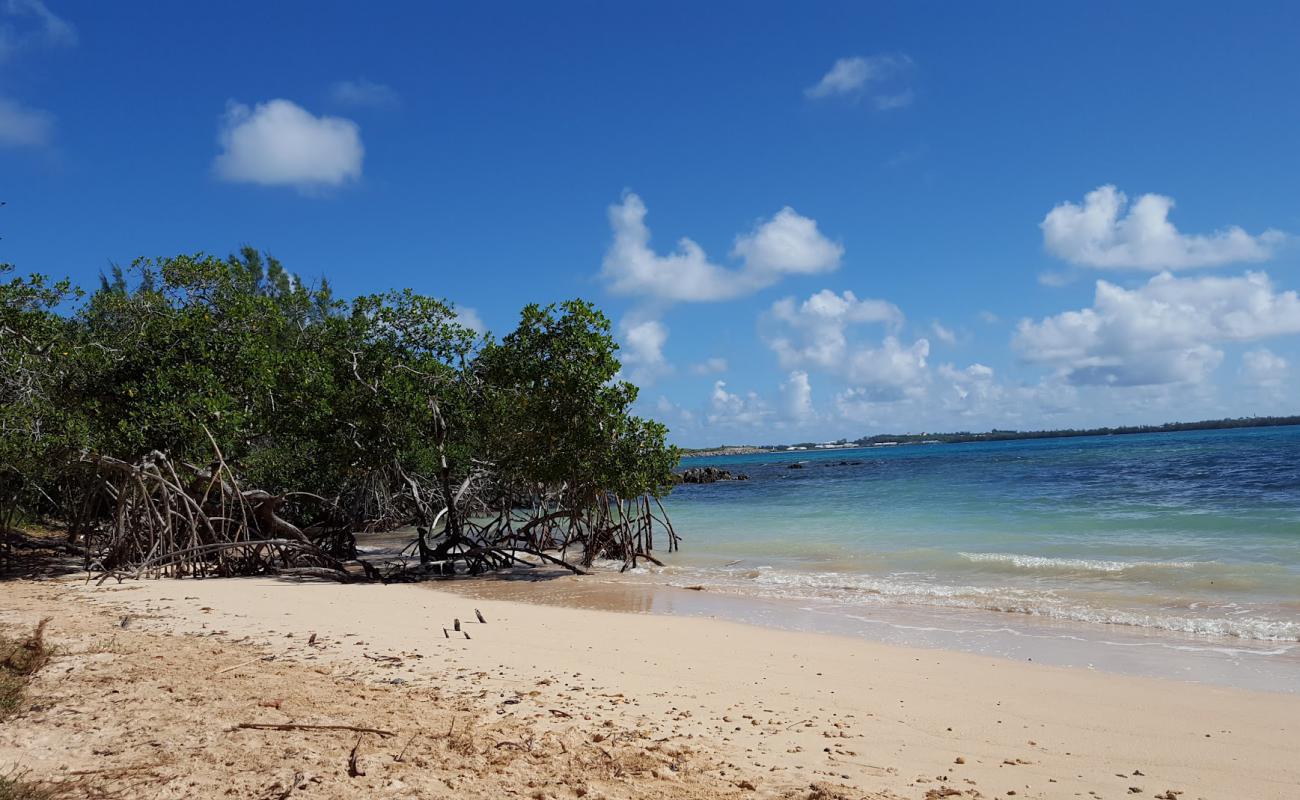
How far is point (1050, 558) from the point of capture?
572 inches

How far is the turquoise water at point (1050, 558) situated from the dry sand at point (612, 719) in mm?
3053

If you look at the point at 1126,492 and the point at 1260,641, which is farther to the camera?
the point at 1126,492

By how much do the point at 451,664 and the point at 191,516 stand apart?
8.60m

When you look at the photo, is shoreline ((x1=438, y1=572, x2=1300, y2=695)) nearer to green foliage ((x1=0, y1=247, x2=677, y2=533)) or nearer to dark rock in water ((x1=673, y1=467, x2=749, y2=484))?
green foliage ((x1=0, y1=247, x2=677, y2=533))

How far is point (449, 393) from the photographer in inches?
590

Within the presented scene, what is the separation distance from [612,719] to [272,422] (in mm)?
12226

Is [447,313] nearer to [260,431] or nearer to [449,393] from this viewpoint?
[449,393]

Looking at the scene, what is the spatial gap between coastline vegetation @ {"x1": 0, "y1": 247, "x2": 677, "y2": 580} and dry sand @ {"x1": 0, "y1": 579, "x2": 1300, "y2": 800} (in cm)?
466

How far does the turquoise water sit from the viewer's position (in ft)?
32.0

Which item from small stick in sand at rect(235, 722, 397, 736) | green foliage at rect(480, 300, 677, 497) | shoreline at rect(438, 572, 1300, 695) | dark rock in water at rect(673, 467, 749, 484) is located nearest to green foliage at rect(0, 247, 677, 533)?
green foliage at rect(480, 300, 677, 497)

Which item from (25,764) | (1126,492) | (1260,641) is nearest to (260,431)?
(25,764)

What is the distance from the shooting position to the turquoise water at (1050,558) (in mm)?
9750

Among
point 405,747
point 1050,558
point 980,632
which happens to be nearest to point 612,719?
point 405,747

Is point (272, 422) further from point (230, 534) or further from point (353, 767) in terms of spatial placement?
point (353, 767)
